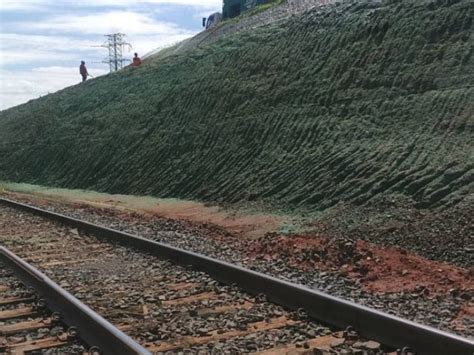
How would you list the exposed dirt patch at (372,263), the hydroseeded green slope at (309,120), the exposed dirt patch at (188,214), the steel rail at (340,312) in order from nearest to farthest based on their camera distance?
the steel rail at (340,312), the exposed dirt patch at (372,263), the hydroseeded green slope at (309,120), the exposed dirt patch at (188,214)

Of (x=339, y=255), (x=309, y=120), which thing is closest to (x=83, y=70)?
(x=309, y=120)

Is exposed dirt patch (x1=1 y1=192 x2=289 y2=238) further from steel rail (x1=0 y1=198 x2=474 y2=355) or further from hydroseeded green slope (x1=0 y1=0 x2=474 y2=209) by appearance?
steel rail (x1=0 y1=198 x2=474 y2=355)

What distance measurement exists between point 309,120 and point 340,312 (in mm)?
12480

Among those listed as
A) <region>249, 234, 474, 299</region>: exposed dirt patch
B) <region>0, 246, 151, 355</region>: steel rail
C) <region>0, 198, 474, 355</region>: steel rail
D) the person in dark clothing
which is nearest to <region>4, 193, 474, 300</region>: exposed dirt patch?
<region>249, 234, 474, 299</region>: exposed dirt patch

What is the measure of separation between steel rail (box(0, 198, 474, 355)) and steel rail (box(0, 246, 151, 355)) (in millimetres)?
2081

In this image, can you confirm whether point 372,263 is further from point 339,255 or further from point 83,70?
point 83,70

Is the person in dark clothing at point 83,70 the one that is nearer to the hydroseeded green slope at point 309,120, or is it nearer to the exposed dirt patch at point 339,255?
the hydroseeded green slope at point 309,120

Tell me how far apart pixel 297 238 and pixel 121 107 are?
23354 millimetres

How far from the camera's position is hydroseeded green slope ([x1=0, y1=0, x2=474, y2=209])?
1378 cm

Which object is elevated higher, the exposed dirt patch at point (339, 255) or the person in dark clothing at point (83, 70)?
the person in dark clothing at point (83, 70)

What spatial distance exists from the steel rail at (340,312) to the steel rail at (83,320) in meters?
2.08

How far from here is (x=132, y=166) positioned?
83.0ft

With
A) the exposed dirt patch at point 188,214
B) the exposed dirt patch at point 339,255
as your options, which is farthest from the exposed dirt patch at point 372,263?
the exposed dirt patch at point 188,214

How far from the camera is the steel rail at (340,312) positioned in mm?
5094
